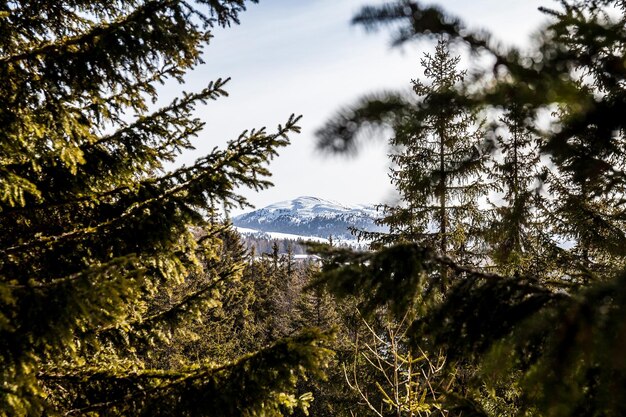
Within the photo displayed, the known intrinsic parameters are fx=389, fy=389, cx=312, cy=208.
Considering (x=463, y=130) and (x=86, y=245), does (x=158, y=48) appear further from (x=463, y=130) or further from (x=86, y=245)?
(x=463, y=130)

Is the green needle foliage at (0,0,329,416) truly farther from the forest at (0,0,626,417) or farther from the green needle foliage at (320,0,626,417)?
the green needle foliage at (320,0,626,417)

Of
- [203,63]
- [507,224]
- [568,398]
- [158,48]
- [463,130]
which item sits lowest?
[568,398]

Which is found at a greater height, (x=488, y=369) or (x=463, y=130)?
(x=463, y=130)

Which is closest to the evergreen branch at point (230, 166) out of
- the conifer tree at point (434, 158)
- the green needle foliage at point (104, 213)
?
the green needle foliage at point (104, 213)

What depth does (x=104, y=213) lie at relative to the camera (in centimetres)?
429

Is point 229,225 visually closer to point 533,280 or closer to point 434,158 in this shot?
point 533,280

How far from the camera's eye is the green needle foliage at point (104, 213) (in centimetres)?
263

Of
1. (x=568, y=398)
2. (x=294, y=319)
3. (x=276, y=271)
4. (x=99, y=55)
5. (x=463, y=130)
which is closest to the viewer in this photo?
(x=568, y=398)

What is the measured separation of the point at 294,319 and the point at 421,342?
86.2ft

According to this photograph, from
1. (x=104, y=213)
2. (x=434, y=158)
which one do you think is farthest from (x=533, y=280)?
(x=434, y=158)

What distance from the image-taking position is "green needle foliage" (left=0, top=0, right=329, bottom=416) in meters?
2.63

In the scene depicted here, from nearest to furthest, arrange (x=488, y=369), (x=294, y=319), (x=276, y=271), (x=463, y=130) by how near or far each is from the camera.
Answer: (x=488, y=369) → (x=463, y=130) → (x=294, y=319) → (x=276, y=271)

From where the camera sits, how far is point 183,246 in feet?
14.3

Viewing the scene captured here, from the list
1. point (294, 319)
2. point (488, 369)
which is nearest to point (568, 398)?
point (488, 369)
